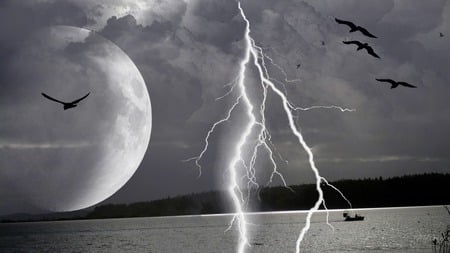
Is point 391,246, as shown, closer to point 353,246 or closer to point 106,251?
point 353,246

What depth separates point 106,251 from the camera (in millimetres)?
93625

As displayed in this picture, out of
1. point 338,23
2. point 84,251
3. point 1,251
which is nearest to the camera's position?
point 338,23

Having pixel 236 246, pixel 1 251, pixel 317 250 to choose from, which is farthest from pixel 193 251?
pixel 1 251

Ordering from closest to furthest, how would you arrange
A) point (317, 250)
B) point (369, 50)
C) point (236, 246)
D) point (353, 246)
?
point (369, 50)
point (317, 250)
point (353, 246)
point (236, 246)

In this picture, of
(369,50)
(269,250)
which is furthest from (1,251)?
(369,50)

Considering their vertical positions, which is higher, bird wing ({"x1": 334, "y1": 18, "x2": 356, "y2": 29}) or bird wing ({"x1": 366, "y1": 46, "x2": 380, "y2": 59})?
bird wing ({"x1": 334, "y1": 18, "x2": 356, "y2": 29})

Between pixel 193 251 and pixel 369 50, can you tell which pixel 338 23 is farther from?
pixel 193 251

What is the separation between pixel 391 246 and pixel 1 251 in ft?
221

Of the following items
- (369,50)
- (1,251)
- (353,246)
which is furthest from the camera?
(1,251)

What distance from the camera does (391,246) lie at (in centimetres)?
7756

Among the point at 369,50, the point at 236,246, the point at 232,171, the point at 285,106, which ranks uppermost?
the point at 369,50

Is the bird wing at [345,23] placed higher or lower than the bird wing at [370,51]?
higher

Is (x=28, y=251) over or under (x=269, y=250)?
under

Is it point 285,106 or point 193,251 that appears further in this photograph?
point 193,251
